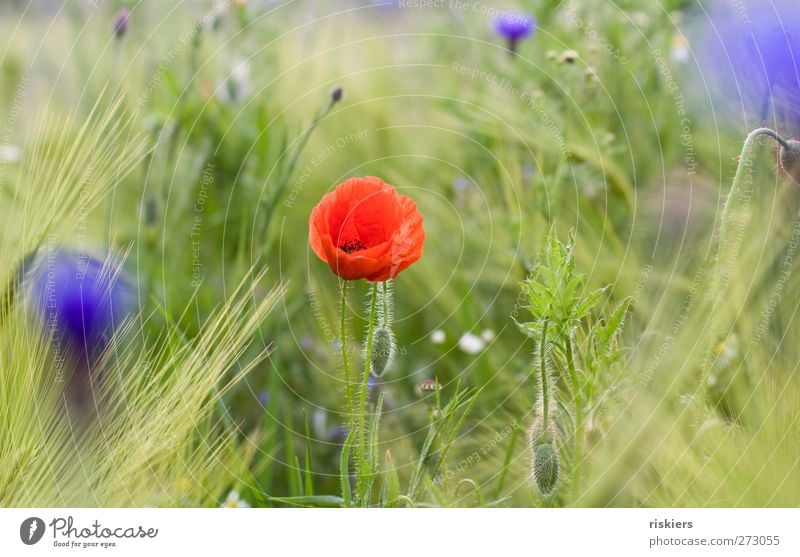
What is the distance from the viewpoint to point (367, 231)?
25.6 inches

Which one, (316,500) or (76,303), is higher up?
(76,303)

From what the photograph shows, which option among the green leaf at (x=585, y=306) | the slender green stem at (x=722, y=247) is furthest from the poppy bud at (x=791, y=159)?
the green leaf at (x=585, y=306)

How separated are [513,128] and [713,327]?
0.84ft

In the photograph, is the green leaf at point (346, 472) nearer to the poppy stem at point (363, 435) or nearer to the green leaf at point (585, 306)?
the poppy stem at point (363, 435)

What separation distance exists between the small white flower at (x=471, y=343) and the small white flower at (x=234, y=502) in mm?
221

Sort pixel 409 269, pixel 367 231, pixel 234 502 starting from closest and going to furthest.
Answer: pixel 367 231, pixel 234 502, pixel 409 269

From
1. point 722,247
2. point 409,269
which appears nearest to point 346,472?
point 409,269

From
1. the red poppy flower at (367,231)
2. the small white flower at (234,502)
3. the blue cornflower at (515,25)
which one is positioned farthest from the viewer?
the blue cornflower at (515,25)

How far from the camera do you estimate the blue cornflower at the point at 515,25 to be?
0.91 m

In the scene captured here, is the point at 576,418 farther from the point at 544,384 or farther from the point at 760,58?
the point at 760,58

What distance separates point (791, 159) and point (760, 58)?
0.11 metres

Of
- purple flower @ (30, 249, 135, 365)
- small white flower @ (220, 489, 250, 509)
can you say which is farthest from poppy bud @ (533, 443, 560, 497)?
purple flower @ (30, 249, 135, 365)

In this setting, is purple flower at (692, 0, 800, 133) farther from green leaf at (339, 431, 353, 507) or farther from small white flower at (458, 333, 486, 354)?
green leaf at (339, 431, 353, 507)

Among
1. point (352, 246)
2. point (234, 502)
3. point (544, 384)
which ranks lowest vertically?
point (234, 502)
